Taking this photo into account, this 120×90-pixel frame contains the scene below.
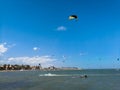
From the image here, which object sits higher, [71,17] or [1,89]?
[71,17]

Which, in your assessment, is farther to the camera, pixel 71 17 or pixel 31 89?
pixel 31 89

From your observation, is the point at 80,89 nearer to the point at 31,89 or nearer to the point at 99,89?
the point at 99,89

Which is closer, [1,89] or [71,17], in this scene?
[71,17]

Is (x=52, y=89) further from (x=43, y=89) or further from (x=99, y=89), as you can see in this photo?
(x=99, y=89)

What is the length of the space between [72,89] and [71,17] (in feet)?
89.0

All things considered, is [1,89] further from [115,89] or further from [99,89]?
[115,89]

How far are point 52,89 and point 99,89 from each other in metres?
10.1

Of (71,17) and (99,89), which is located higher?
(71,17)

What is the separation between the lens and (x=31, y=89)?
53969 mm

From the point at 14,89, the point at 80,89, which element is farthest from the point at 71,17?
the point at 14,89

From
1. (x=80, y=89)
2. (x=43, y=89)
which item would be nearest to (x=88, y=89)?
(x=80, y=89)

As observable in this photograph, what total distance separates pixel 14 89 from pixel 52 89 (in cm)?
831

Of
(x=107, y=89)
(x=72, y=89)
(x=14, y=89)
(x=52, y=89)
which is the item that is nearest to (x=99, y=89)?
(x=107, y=89)

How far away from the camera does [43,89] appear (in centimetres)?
5459
